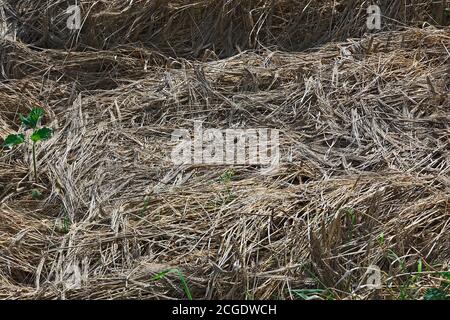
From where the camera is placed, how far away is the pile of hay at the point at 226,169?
113 inches

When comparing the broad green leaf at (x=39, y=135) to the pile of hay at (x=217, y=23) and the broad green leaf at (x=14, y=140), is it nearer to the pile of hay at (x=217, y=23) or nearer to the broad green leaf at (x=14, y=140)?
the broad green leaf at (x=14, y=140)

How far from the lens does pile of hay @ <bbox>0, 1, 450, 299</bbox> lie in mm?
2867

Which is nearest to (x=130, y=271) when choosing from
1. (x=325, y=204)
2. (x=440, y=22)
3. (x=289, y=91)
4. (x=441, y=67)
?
(x=325, y=204)

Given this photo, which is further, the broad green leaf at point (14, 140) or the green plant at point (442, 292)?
the broad green leaf at point (14, 140)

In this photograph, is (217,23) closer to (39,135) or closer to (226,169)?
(226,169)

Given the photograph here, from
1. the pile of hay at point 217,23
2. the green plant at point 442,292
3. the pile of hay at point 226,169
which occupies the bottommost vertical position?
the green plant at point 442,292

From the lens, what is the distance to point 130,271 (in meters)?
2.90

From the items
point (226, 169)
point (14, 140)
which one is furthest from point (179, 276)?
point (14, 140)

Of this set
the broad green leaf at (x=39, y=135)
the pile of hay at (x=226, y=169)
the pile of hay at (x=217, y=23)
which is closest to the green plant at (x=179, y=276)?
the pile of hay at (x=226, y=169)

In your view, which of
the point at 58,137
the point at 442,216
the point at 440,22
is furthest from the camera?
the point at 440,22

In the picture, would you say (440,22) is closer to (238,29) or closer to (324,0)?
(324,0)

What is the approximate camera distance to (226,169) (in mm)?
3393

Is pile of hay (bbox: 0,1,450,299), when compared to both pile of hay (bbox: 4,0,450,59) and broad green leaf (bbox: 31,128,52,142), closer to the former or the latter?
pile of hay (bbox: 4,0,450,59)
